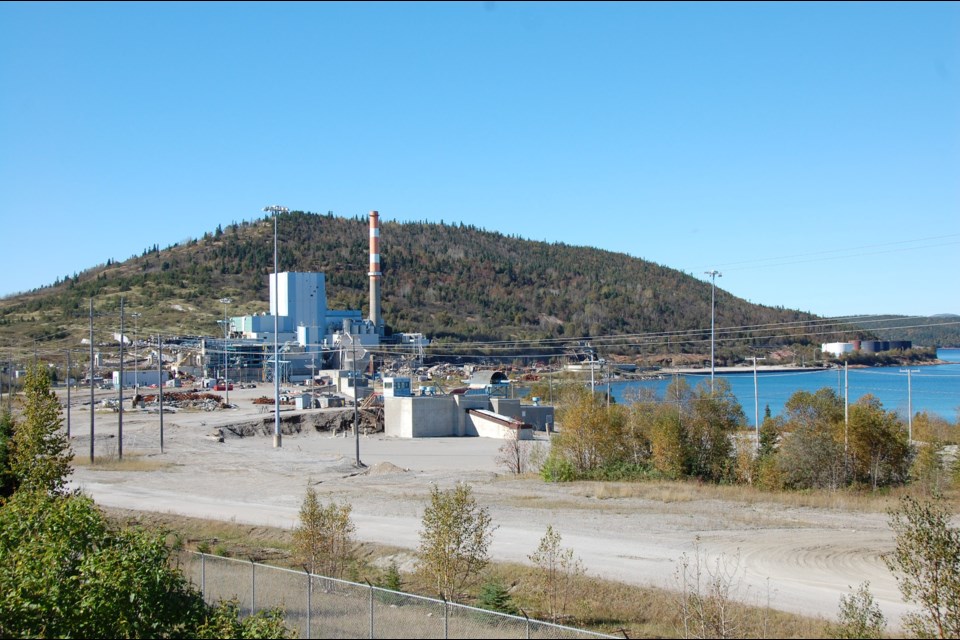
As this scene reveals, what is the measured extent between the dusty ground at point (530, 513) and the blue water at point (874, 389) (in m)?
20.8

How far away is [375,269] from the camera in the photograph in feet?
407

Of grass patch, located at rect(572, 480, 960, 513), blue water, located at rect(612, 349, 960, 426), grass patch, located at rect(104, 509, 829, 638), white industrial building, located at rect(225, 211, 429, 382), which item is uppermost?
white industrial building, located at rect(225, 211, 429, 382)

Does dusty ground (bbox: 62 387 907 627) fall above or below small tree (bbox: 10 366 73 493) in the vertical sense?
below

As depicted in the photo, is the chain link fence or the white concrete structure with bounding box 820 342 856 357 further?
the white concrete structure with bounding box 820 342 856 357

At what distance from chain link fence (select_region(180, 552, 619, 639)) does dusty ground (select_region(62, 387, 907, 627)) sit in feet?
23.1

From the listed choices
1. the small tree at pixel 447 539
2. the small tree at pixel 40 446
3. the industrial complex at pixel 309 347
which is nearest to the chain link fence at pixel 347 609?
the small tree at pixel 447 539

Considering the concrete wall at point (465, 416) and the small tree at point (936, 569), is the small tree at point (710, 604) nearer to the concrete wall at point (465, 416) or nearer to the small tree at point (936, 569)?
the small tree at point (936, 569)

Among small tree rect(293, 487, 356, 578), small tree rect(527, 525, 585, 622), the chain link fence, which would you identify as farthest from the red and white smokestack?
the chain link fence

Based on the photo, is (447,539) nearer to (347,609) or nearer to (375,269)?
(347,609)

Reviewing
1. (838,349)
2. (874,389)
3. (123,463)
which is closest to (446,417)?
(123,463)

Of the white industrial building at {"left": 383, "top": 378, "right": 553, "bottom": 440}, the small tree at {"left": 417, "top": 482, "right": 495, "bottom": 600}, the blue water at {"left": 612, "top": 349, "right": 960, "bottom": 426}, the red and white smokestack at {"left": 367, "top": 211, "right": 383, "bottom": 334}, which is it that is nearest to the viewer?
the small tree at {"left": 417, "top": 482, "right": 495, "bottom": 600}

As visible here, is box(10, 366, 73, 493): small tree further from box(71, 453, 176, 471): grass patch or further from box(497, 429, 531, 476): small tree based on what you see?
box(497, 429, 531, 476): small tree

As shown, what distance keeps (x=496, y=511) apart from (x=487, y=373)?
4989 cm

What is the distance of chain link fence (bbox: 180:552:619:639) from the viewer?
40.0 ft
